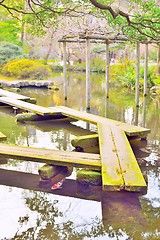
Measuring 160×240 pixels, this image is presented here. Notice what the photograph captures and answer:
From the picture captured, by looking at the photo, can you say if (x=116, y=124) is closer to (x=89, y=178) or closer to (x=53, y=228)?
(x=89, y=178)

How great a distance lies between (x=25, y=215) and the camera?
3.24m

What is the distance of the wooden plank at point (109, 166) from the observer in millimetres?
3359

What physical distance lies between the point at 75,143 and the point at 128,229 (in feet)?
8.50

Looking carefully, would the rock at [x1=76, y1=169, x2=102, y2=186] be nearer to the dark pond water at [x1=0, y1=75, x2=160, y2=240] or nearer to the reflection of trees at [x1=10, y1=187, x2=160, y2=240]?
the dark pond water at [x1=0, y1=75, x2=160, y2=240]

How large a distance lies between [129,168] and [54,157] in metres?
1.00

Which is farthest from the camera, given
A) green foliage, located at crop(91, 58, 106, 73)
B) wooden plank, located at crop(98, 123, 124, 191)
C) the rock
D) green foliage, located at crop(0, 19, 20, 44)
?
green foliage, located at crop(91, 58, 106, 73)

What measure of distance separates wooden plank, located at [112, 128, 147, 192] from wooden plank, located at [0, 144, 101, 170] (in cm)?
33

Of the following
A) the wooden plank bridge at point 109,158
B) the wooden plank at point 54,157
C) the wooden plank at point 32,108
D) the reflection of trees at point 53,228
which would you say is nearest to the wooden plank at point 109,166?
the wooden plank bridge at point 109,158

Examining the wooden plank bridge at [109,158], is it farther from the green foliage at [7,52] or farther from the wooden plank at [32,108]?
the green foliage at [7,52]

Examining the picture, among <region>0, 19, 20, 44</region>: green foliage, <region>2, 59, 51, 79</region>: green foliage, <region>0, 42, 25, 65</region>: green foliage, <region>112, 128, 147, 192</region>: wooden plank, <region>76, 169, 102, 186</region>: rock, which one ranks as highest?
<region>0, 19, 20, 44</region>: green foliage

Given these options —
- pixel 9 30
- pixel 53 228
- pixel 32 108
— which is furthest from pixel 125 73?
pixel 53 228

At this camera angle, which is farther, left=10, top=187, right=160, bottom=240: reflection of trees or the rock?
the rock

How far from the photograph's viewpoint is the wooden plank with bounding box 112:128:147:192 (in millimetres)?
3362

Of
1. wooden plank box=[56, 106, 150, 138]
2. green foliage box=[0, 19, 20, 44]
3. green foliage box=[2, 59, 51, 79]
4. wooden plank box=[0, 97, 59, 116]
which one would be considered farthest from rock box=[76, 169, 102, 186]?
green foliage box=[0, 19, 20, 44]
